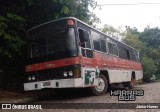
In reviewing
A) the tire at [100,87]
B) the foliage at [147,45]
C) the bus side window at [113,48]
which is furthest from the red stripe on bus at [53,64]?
the foliage at [147,45]

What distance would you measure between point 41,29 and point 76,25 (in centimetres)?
150

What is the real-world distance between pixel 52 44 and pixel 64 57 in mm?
828

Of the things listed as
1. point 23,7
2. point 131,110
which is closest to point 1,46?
point 23,7

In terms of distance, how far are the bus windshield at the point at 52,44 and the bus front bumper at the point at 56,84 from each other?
0.87 m

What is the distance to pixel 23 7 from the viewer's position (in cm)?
1202

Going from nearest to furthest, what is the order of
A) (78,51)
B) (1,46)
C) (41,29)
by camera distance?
1. (78,51)
2. (41,29)
3. (1,46)

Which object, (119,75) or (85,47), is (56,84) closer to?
(85,47)

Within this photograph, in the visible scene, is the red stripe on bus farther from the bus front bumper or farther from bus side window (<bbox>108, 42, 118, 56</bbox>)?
bus side window (<bbox>108, 42, 118, 56</bbox>)

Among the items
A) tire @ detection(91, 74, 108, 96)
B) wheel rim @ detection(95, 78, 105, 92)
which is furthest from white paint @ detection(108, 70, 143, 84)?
wheel rim @ detection(95, 78, 105, 92)

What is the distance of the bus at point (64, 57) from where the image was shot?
8984 millimetres

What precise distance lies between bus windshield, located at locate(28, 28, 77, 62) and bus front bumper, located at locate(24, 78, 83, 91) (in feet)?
2.87

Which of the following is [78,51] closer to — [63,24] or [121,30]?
[63,24]

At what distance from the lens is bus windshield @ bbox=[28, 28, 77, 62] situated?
357 inches

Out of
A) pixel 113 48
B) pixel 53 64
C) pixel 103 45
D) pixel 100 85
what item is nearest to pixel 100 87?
pixel 100 85
